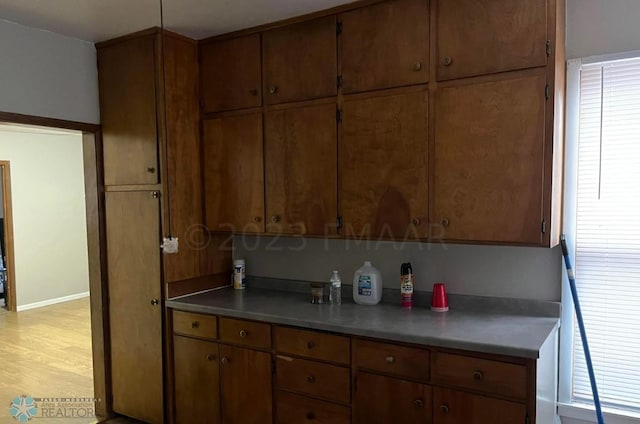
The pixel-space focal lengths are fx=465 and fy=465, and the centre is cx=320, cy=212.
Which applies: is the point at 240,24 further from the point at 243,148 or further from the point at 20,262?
the point at 20,262

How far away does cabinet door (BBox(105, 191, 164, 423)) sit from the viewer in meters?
2.87

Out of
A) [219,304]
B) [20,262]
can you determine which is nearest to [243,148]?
[219,304]

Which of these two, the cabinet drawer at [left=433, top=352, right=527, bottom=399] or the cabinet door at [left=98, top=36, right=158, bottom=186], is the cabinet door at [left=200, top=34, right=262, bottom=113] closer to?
the cabinet door at [left=98, top=36, right=158, bottom=186]

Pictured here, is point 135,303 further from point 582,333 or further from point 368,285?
point 582,333

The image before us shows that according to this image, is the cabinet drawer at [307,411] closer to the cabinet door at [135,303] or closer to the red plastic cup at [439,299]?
the red plastic cup at [439,299]

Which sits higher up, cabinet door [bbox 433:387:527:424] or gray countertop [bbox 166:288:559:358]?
gray countertop [bbox 166:288:559:358]

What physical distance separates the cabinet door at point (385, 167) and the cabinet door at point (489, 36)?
0.23m

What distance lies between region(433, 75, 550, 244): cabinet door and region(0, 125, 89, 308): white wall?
18.9ft

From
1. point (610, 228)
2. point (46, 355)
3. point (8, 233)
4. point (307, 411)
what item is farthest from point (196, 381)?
point (8, 233)

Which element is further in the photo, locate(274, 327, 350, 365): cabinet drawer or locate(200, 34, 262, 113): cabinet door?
locate(200, 34, 262, 113): cabinet door

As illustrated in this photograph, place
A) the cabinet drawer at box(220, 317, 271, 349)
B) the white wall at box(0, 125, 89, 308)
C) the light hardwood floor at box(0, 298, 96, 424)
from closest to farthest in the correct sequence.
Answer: the cabinet drawer at box(220, 317, 271, 349) → the light hardwood floor at box(0, 298, 96, 424) → the white wall at box(0, 125, 89, 308)

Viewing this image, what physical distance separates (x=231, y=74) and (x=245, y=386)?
1.84 m

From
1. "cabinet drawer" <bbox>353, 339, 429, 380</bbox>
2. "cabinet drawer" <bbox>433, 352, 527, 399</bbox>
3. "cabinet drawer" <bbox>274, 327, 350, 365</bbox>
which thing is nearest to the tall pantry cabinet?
"cabinet drawer" <bbox>274, 327, 350, 365</bbox>

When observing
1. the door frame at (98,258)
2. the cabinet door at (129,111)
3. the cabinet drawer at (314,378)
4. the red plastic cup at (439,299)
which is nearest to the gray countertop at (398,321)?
the red plastic cup at (439,299)
